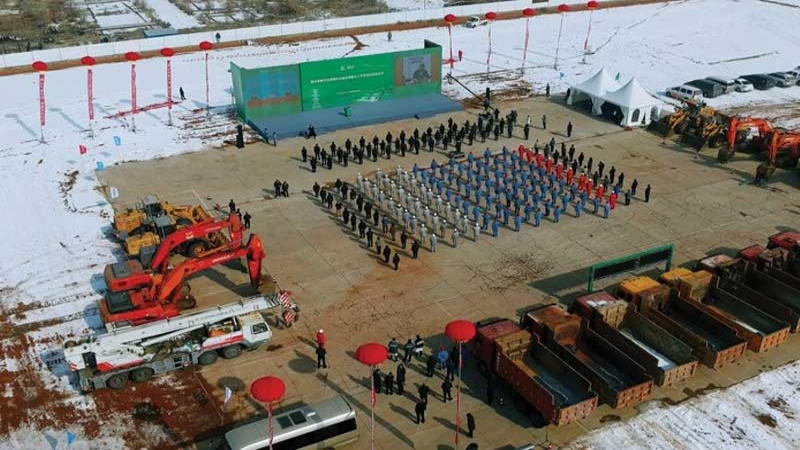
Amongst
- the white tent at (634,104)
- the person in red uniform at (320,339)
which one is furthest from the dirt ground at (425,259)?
the white tent at (634,104)

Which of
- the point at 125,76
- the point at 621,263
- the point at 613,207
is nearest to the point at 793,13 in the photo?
the point at 613,207

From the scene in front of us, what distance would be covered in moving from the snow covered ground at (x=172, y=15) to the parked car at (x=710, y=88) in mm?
40958

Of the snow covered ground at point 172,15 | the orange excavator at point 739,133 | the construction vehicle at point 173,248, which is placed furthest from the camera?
the snow covered ground at point 172,15

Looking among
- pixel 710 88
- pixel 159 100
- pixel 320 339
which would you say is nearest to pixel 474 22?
pixel 710 88

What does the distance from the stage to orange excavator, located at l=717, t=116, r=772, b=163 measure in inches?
595

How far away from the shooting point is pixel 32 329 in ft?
80.9

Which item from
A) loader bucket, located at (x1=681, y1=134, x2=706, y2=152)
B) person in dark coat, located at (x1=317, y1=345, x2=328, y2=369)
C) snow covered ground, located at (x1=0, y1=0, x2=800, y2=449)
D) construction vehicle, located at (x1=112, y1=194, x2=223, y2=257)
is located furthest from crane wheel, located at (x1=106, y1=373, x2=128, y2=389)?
loader bucket, located at (x1=681, y1=134, x2=706, y2=152)

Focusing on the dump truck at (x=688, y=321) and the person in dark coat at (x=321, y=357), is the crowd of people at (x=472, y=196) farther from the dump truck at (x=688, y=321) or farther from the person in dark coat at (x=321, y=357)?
the dump truck at (x=688, y=321)

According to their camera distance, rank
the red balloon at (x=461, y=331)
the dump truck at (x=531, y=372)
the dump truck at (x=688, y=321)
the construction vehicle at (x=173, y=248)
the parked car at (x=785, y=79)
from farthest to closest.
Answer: the parked car at (x=785, y=79)
the construction vehicle at (x=173, y=248)
the dump truck at (x=688, y=321)
the dump truck at (x=531, y=372)
the red balloon at (x=461, y=331)

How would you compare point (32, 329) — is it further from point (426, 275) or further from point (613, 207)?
point (613, 207)

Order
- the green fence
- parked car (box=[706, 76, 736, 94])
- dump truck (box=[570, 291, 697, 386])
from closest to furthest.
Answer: dump truck (box=[570, 291, 697, 386]) < the green fence < parked car (box=[706, 76, 736, 94])

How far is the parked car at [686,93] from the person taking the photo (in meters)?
46.9

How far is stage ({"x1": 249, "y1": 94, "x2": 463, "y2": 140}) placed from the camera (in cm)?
4112

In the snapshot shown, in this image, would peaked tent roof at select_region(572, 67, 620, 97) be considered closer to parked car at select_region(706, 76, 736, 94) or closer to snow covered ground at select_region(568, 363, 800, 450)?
parked car at select_region(706, 76, 736, 94)
